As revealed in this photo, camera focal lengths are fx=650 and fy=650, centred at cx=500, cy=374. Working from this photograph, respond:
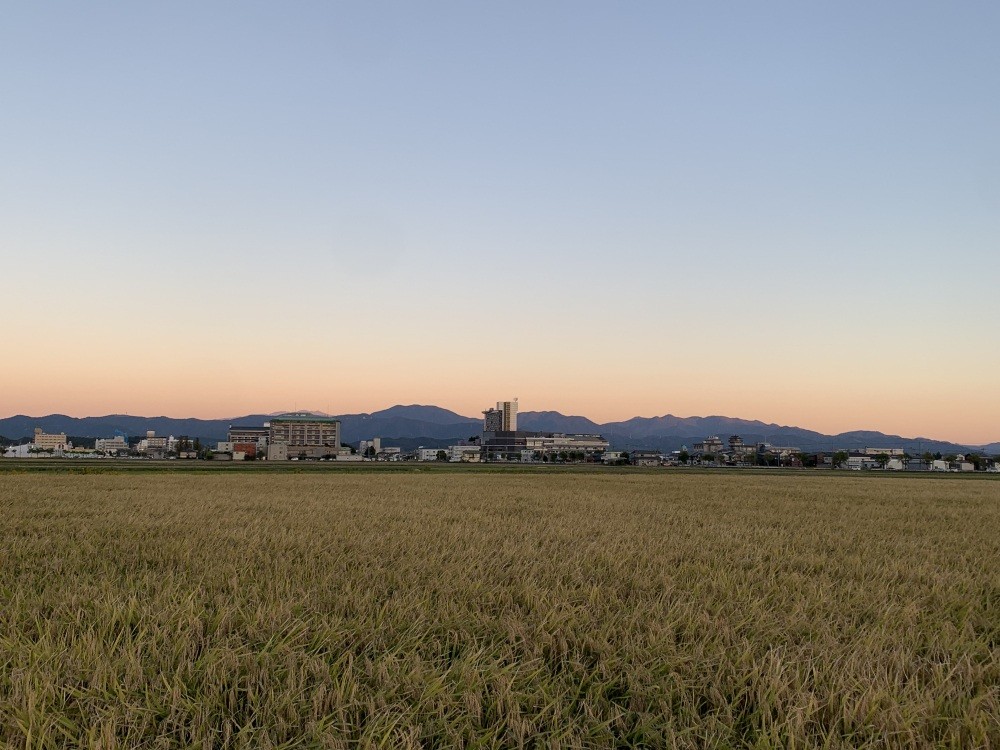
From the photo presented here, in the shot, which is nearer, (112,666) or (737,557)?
(112,666)

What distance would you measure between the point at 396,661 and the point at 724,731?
1937 millimetres

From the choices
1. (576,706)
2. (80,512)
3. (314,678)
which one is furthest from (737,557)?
(80,512)

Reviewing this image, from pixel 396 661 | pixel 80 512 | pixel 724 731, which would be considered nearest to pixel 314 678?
pixel 396 661

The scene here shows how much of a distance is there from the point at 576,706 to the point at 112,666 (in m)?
2.71

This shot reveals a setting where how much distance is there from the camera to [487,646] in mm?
4551

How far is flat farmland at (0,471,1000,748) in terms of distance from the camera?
3.24 metres

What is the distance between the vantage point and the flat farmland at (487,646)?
324 cm

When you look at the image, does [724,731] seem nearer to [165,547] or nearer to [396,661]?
[396,661]

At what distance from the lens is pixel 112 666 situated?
3.81m

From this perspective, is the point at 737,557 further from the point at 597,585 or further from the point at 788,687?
the point at 788,687

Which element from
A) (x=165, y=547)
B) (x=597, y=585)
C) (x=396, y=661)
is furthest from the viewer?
(x=165, y=547)

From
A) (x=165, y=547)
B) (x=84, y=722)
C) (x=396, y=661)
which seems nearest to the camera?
(x=84, y=722)

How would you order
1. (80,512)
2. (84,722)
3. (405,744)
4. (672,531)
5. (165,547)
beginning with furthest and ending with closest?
(80,512) < (672,531) < (165,547) < (84,722) < (405,744)

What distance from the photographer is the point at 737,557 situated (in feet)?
29.0
